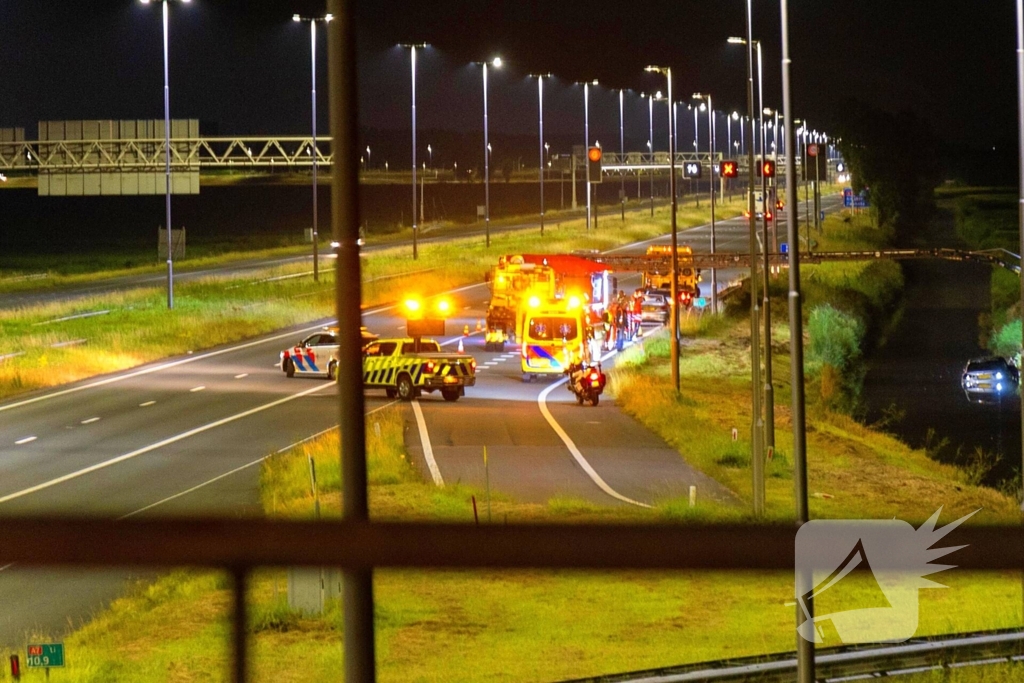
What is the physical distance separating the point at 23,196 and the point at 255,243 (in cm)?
7065

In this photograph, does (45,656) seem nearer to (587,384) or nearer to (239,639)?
(239,639)

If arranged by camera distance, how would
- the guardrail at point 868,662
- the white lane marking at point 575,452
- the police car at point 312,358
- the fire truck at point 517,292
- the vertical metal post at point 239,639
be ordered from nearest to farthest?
the vertical metal post at point 239,639 → the guardrail at point 868,662 → the white lane marking at point 575,452 → the police car at point 312,358 → the fire truck at point 517,292

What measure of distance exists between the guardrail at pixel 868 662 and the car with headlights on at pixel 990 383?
1381 inches

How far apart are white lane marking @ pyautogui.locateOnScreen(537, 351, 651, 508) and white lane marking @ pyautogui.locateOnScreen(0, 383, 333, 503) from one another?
21.7 ft

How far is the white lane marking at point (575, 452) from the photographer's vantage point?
979 inches

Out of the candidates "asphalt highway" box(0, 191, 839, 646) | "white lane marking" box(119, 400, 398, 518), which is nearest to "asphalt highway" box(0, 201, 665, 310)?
"asphalt highway" box(0, 191, 839, 646)

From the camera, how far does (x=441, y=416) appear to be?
34.9 m

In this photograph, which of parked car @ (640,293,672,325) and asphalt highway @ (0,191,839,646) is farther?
parked car @ (640,293,672,325)

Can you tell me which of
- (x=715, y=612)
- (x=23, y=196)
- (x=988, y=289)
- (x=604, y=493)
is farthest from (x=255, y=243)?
(x=715, y=612)

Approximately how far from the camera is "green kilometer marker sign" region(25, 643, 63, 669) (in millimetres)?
12094

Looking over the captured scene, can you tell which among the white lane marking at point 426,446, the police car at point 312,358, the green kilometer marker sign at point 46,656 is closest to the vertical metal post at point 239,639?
the green kilometer marker sign at point 46,656

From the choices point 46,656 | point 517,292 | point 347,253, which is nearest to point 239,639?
point 347,253

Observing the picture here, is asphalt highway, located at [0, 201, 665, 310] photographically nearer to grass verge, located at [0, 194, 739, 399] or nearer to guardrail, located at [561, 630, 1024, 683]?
grass verge, located at [0, 194, 739, 399]

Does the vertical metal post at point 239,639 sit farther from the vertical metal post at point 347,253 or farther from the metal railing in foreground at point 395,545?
the vertical metal post at point 347,253
